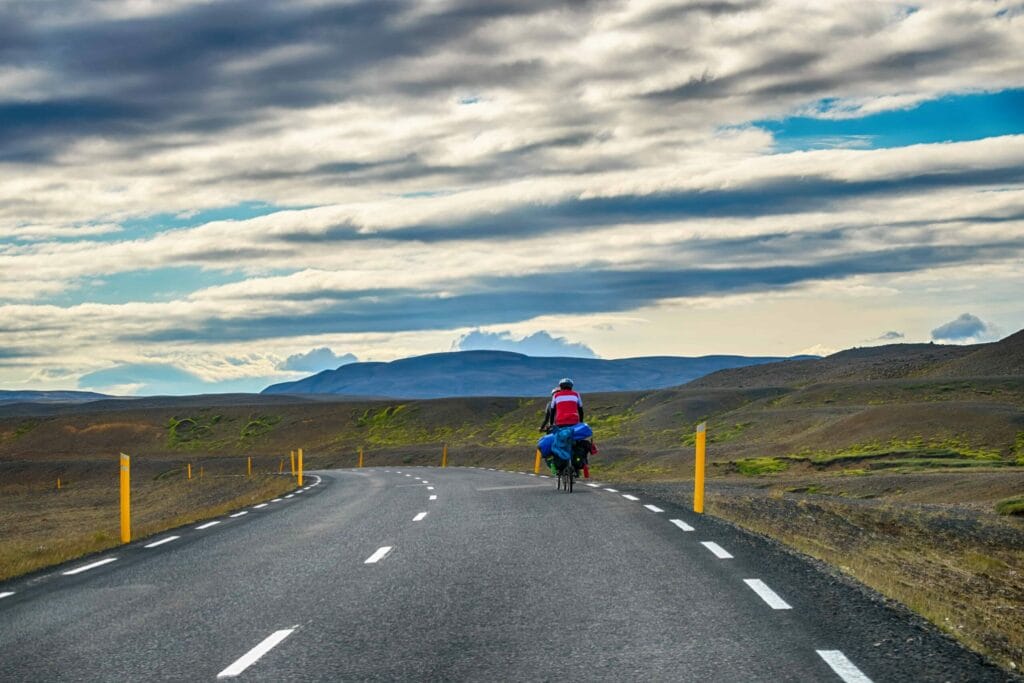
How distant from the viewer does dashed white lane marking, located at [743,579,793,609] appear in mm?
8852

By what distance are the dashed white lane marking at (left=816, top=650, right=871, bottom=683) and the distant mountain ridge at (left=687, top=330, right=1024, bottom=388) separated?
256ft

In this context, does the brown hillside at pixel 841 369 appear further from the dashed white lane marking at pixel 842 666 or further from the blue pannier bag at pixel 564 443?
the dashed white lane marking at pixel 842 666

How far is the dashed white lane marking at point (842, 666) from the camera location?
6.39m

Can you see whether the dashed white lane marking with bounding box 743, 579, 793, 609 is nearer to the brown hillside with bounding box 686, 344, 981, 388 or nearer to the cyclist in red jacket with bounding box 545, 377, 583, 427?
the cyclist in red jacket with bounding box 545, 377, 583, 427

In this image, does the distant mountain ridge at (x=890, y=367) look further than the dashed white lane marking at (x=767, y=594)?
Yes

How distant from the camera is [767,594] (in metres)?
9.39

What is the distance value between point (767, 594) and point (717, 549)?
306 centimetres

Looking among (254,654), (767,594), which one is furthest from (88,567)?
(767,594)

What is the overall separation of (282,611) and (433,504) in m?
11.5

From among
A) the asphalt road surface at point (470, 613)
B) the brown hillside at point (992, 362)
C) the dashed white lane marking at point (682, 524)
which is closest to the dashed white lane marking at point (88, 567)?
the asphalt road surface at point (470, 613)

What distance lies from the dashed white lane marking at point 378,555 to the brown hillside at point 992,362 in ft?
257

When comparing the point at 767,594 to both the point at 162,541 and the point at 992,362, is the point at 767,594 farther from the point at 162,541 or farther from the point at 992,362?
the point at 992,362

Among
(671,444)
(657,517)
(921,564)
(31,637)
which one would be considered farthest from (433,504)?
(671,444)

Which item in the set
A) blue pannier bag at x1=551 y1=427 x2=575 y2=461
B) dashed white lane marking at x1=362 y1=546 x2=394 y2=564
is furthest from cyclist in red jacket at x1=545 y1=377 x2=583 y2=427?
dashed white lane marking at x1=362 y1=546 x2=394 y2=564
